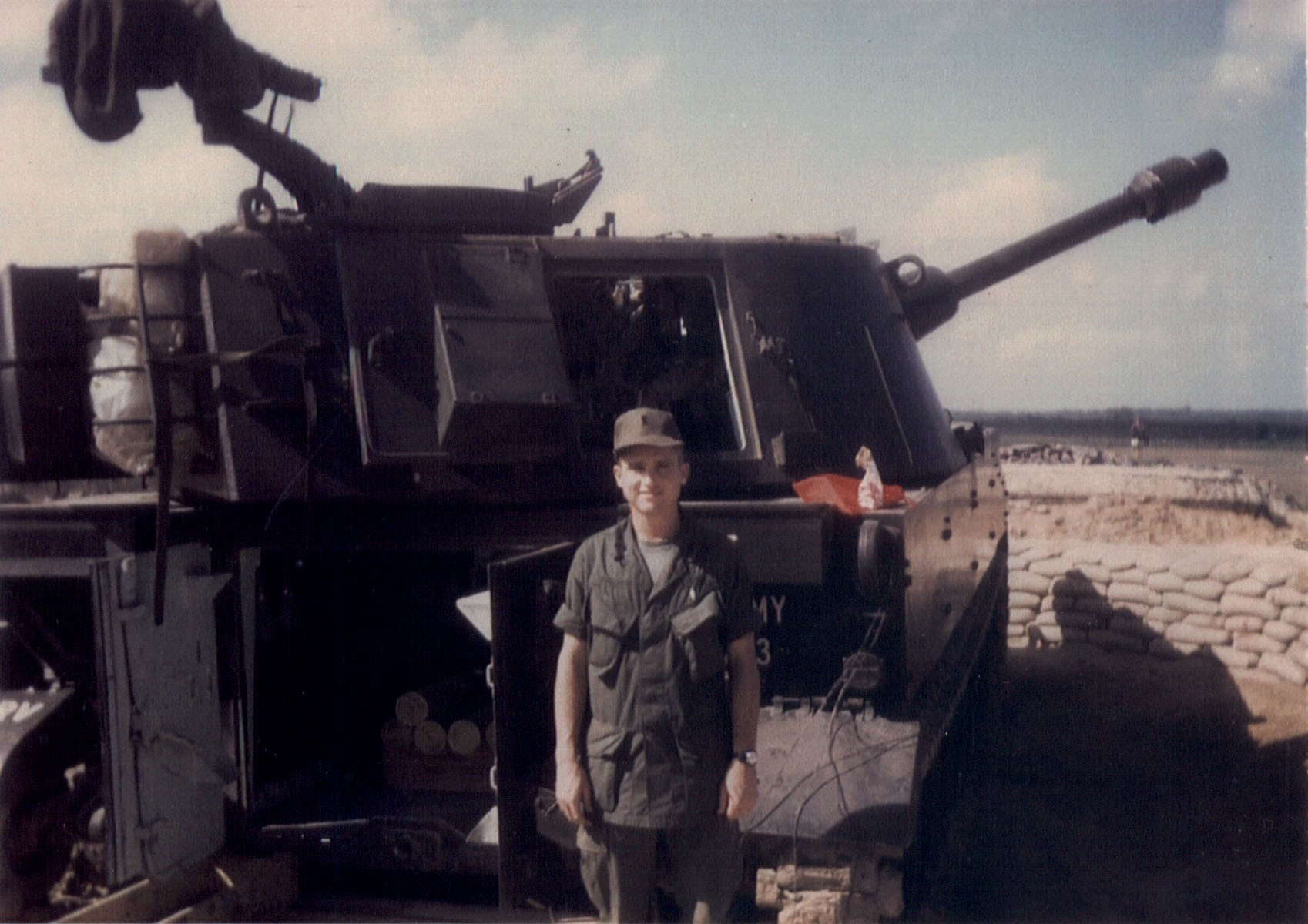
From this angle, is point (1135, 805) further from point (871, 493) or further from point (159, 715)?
point (159, 715)

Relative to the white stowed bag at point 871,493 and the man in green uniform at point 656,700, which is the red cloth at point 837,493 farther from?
the man in green uniform at point 656,700

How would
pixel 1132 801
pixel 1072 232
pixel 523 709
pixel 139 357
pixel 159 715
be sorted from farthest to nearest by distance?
pixel 1132 801 < pixel 1072 232 < pixel 139 357 < pixel 159 715 < pixel 523 709

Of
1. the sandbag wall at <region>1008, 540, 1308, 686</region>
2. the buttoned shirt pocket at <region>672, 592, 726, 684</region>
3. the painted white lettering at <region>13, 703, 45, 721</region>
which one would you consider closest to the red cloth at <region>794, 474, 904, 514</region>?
the buttoned shirt pocket at <region>672, 592, 726, 684</region>

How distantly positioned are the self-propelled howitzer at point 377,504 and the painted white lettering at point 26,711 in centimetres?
2

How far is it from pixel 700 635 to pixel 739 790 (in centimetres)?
39

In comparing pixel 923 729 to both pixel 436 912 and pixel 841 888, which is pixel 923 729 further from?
pixel 436 912

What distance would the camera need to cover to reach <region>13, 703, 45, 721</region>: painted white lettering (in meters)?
4.46

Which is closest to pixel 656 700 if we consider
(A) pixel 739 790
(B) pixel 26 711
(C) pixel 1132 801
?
(A) pixel 739 790

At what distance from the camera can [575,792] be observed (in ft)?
9.93

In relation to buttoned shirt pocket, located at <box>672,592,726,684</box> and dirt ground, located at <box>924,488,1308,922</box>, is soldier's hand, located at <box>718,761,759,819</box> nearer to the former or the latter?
buttoned shirt pocket, located at <box>672,592,726,684</box>

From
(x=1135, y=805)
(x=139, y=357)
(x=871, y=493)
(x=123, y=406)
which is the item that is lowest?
(x=1135, y=805)

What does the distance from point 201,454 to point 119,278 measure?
697 millimetres

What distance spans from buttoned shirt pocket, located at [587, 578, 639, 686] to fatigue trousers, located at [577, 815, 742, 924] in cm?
40

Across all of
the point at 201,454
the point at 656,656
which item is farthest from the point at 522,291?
the point at 656,656
